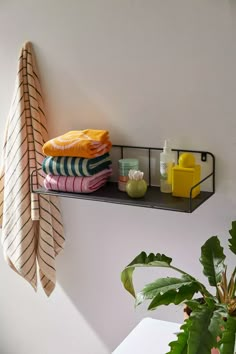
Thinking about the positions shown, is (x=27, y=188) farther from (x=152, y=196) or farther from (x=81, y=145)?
(x=152, y=196)

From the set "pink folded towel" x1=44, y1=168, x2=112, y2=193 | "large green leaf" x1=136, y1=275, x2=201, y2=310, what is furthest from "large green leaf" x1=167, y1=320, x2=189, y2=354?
"pink folded towel" x1=44, y1=168, x2=112, y2=193

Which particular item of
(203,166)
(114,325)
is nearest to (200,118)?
(203,166)

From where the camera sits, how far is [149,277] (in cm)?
199

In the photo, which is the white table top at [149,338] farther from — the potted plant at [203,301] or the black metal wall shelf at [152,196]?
the black metal wall shelf at [152,196]

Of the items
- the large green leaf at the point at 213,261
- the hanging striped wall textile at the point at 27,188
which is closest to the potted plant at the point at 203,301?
the large green leaf at the point at 213,261

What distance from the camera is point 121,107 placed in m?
1.92

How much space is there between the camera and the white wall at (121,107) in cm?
175

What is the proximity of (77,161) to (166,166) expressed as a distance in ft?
1.00

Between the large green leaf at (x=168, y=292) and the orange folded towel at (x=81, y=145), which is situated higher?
the orange folded towel at (x=81, y=145)

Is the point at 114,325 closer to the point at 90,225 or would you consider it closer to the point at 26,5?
the point at 90,225

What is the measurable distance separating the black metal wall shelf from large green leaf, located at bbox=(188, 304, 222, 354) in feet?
1.11

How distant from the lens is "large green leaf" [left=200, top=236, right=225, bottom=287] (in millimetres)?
1589

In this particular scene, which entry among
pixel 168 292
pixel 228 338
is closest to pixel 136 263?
pixel 168 292

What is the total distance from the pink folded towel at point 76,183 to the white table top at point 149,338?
1.76 feet
